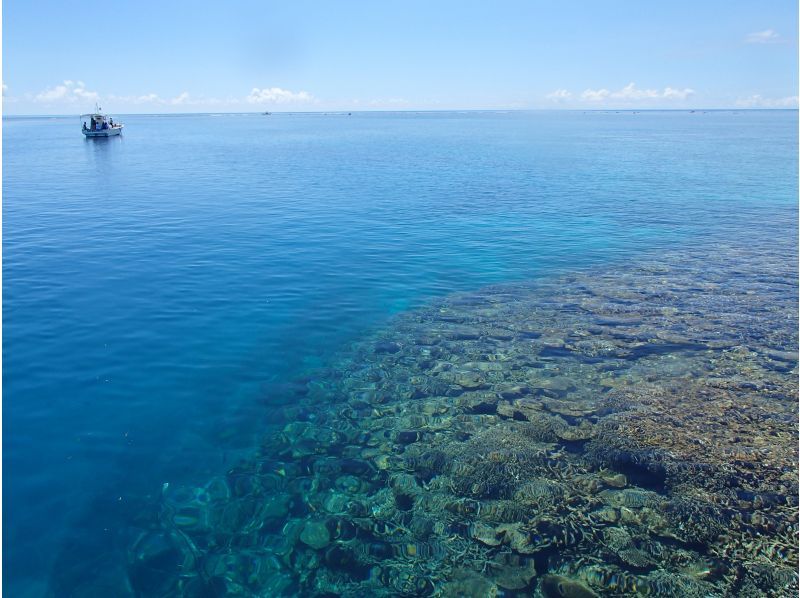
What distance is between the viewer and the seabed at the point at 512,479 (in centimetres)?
1123

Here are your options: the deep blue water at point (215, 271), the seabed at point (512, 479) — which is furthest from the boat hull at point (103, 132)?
the seabed at point (512, 479)

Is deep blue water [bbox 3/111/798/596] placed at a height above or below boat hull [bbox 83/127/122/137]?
below

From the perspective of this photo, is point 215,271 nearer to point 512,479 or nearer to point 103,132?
point 512,479

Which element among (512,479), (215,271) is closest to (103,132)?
(215,271)

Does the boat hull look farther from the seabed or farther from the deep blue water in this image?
the seabed

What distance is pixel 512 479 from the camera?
14000 mm

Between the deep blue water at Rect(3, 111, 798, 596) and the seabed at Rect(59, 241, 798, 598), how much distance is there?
1956 mm

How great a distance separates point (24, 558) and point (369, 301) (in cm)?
1868

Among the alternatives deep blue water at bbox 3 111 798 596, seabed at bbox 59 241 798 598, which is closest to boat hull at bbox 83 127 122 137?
deep blue water at bbox 3 111 798 596

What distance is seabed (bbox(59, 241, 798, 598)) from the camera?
11227 mm

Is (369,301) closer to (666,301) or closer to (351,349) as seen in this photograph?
(351,349)

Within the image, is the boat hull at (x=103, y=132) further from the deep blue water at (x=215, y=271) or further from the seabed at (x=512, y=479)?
the seabed at (x=512, y=479)

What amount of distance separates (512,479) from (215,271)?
2382cm

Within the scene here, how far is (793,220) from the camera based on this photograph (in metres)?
47.6
